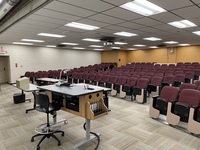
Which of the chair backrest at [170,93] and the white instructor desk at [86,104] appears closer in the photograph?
the white instructor desk at [86,104]

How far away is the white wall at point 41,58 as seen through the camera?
423 inches

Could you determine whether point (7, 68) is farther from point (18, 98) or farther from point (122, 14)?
point (122, 14)

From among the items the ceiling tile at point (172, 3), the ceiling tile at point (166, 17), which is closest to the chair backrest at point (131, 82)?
the ceiling tile at point (166, 17)

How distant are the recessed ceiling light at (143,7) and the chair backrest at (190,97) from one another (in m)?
2.21

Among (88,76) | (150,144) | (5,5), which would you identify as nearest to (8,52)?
(88,76)

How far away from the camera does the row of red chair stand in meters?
3.08

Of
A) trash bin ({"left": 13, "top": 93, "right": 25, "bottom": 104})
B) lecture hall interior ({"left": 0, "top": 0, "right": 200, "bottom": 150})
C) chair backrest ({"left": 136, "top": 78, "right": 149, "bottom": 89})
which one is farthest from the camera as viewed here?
chair backrest ({"left": 136, "top": 78, "right": 149, "bottom": 89})

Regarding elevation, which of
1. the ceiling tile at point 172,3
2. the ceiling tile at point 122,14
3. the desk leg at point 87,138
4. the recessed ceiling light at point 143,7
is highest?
the recessed ceiling light at point 143,7

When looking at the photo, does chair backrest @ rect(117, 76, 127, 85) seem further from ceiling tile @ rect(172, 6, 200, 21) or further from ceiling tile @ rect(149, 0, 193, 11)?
ceiling tile @ rect(149, 0, 193, 11)

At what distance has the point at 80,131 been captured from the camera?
338cm

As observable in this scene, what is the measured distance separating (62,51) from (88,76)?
660cm

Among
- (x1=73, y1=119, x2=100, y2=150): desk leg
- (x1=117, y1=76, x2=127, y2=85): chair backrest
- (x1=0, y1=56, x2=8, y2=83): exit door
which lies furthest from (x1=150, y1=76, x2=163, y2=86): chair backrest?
(x1=0, y1=56, x2=8, y2=83): exit door

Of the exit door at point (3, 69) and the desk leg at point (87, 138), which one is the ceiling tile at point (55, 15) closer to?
the desk leg at point (87, 138)

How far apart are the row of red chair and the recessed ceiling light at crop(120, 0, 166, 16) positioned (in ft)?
6.99
